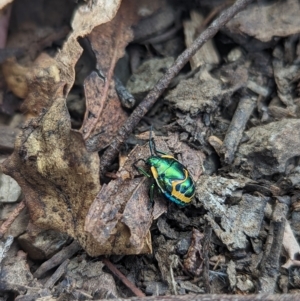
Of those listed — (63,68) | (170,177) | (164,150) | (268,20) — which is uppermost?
(268,20)

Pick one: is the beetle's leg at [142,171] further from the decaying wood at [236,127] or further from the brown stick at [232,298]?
the brown stick at [232,298]

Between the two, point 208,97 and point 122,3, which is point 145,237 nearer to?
point 208,97

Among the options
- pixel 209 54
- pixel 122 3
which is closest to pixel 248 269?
pixel 209 54

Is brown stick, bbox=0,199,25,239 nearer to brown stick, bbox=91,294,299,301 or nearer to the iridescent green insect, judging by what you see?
the iridescent green insect

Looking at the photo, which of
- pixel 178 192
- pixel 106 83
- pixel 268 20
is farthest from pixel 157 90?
pixel 268 20

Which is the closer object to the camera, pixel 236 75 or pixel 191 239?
pixel 191 239

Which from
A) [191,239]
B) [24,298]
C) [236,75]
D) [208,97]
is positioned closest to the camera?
[24,298]

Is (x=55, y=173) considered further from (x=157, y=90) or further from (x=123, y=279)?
(x=157, y=90)

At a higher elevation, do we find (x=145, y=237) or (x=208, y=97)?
(x=208, y=97)
